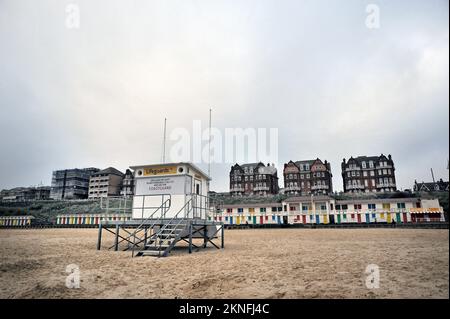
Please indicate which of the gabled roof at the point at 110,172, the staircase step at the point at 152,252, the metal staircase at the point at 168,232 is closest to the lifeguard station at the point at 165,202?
the metal staircase at the point at 168,232

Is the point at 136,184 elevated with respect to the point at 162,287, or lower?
elevated

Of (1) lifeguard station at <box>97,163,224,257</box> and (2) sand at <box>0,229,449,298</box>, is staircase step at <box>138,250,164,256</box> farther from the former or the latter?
(1) lifeguard station at <box>97,163,224,257</box>

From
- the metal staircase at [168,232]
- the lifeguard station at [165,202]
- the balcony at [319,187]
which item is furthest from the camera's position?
the balcony at [319,187]

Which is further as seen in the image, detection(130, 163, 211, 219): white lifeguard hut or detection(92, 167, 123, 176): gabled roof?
detection(92, 167, 123, 176): gabled roof

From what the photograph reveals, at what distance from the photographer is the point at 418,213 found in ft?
156

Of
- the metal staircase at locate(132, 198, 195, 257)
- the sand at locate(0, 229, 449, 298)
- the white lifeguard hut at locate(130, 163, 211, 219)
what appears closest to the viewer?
the sand at locate(0, 229, 449, 298)

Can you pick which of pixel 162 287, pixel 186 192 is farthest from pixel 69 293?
pixel 186 192

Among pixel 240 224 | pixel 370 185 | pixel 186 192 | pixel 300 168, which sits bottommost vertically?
pixel 240 224

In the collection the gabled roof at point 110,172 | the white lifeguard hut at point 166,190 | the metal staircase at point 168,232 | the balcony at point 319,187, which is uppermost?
the gabled roof at point 110,172

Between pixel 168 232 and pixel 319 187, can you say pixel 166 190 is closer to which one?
pixel 168 232

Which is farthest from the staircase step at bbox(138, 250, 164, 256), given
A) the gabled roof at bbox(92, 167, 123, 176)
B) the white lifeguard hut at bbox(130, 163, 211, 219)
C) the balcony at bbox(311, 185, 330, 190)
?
the gabled roof at bbox(92, 167, 123, 176)

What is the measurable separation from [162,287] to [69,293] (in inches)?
79.2

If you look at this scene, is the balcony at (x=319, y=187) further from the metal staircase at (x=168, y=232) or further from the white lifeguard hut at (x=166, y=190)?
the metal staircase at (x=168, y=232)

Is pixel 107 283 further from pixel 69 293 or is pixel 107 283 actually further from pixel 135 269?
pixel 135 269
